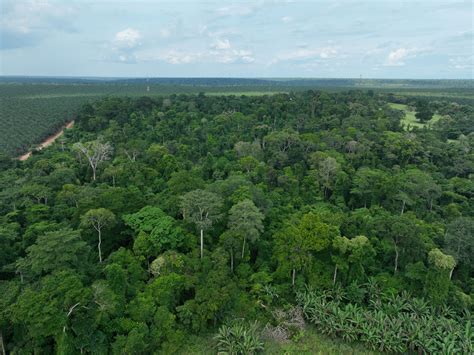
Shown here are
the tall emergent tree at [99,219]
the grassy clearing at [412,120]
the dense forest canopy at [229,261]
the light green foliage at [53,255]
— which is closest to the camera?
the dense forest canopy at [229,261]

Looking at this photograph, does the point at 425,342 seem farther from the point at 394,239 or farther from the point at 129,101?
the point at 129,101

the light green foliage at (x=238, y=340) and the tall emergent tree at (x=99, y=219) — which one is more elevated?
the tall emergent tree at (x=99, y=219)

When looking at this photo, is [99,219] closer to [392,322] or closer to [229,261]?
[229,261]

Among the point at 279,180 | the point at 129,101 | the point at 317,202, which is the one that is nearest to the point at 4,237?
the point at 279,180

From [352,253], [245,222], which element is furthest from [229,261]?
[352,253]

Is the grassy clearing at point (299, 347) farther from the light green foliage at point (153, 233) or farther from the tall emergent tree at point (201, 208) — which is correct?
the light green foliage at point (153, 233)

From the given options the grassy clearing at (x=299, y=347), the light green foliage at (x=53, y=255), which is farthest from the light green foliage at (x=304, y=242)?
the light green foliage at (x=53, y=255)
